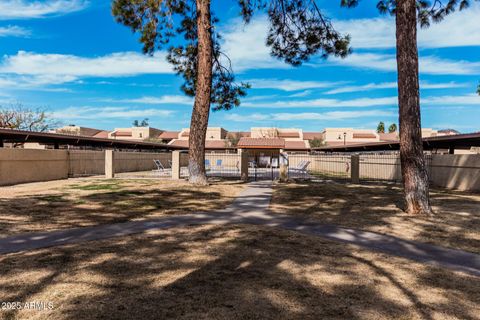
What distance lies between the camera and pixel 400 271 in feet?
15.9

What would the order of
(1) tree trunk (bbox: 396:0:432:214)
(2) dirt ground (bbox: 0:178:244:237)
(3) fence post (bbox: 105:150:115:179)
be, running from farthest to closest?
(3) fence post (bbox: 105:150:115:179), (1) tree trunk (bbox: 396:0:432:214), (2) dirt ground (bbox: 0:178:244:237)

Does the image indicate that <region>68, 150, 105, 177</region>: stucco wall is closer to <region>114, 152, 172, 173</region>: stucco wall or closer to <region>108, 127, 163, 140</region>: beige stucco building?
<region>114, 152, 172, 173</region>: stucco wall

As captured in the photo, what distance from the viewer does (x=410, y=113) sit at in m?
9.62

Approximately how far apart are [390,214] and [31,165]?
1722cm

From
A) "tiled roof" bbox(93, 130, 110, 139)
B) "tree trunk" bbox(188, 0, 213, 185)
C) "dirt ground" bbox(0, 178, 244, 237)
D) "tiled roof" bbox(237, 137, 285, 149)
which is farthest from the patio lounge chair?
"tiled roof" bbox(93, 130, 110, 139)

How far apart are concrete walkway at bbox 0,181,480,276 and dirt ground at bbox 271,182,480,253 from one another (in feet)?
1.76

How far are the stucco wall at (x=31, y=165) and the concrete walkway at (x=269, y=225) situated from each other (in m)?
12.3

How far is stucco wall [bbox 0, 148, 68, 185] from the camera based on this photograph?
16.6 m

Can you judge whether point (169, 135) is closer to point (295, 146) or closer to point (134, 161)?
point (295, 146)

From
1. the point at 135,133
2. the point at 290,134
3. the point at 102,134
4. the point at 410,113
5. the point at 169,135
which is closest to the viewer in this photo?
the point at 410,113

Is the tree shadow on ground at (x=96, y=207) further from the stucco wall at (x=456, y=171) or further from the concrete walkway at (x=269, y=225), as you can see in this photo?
the stucco wall at (x=456, y=171)

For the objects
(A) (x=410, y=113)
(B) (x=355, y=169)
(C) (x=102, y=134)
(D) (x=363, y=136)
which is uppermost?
(C) (x=102, y=134)

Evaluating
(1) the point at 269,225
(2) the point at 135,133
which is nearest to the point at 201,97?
(1) the point at 269,225

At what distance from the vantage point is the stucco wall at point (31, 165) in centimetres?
1660
